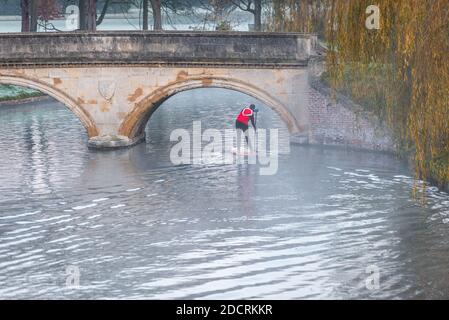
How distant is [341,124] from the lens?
1167 inches

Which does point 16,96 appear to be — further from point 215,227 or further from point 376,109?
point 215,227

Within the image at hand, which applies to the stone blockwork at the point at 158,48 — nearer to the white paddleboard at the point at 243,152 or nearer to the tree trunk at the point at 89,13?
the white paddleboard at the point at 243,152

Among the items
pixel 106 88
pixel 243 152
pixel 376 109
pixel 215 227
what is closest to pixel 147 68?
pixel 106 88

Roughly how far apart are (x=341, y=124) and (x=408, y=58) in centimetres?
926

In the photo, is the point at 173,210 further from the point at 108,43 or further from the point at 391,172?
the point at 108,43

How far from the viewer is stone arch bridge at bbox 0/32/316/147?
29.7m

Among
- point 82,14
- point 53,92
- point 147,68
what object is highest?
point 82,14

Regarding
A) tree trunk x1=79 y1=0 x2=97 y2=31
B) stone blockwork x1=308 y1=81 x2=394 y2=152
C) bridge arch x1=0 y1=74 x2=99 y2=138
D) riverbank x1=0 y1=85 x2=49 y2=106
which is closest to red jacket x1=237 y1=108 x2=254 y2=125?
stone blockwork x1=308 y1=81 x2=394 y2=152

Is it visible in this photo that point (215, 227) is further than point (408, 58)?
Yes

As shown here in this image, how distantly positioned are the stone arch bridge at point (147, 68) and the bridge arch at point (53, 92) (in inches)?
1.1

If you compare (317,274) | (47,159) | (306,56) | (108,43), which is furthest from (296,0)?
(317,274)

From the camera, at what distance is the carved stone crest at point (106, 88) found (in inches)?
1194

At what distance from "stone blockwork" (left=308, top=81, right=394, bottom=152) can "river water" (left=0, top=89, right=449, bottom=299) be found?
41 cm
